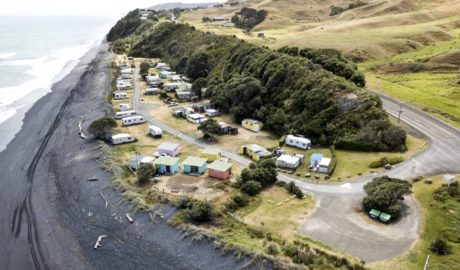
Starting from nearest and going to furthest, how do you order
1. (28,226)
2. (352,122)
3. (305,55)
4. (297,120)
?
(28,226) < (352,122) < (297,120) < (305,55)

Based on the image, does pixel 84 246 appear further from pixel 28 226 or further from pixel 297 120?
pixel 297 120

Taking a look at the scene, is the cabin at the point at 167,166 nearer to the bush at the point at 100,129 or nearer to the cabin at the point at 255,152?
the cabin at the point at 255,152

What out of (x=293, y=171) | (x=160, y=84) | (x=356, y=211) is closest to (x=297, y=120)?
(x=293, y=171)

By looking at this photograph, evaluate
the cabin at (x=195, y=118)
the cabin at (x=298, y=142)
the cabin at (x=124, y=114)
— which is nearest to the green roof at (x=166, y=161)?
the cabin at (x=298, y=142)

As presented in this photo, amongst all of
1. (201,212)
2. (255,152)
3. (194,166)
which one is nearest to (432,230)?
(201,212)

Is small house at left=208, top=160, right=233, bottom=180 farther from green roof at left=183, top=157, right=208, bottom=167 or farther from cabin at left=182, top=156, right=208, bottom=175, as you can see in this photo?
green roof at left=183, top=157, right=208, bottom=167

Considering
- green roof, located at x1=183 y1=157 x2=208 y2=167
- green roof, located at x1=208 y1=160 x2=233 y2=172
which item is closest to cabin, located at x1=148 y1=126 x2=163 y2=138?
green roof, located at x1=183 y1=157 x2=208 y2=167
